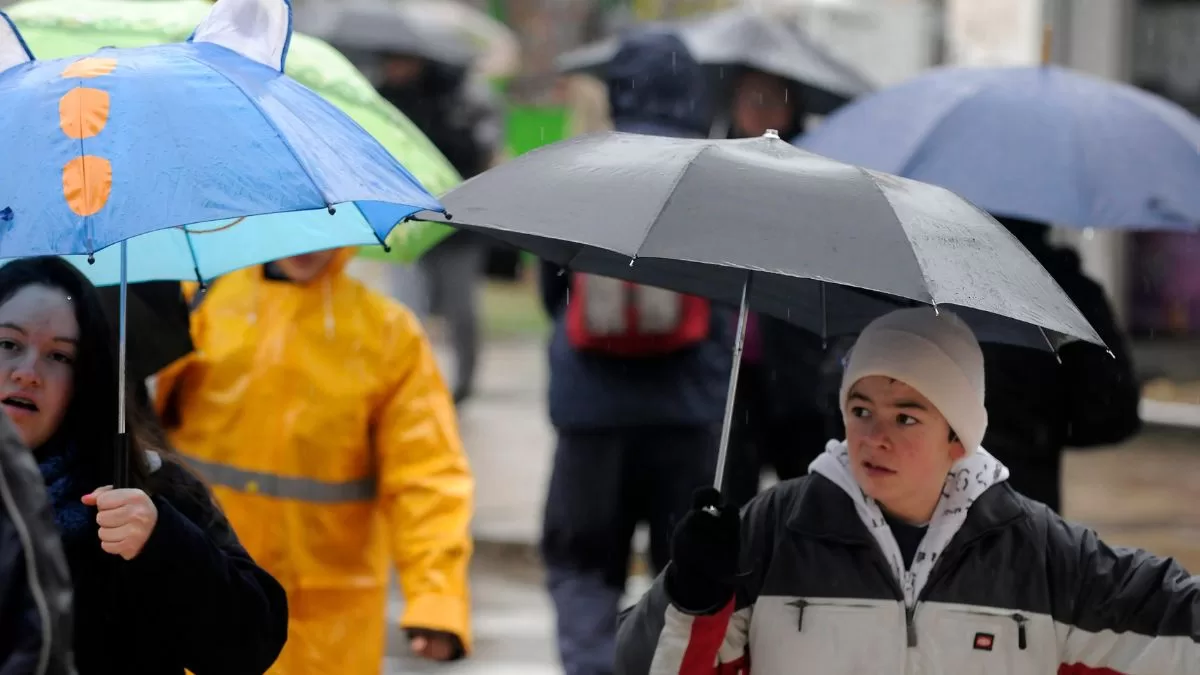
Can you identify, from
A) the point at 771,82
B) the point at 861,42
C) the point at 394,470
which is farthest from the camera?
the point at 861,42

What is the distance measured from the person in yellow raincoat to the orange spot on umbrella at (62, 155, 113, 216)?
4.86 feet

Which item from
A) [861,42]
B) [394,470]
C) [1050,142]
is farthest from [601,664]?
[861,42]

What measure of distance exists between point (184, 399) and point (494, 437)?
773 centimetres

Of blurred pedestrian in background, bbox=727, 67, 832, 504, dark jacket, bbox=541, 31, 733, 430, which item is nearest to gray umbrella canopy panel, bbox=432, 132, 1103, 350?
dark jacket, bbox=541, 31, 733, 430

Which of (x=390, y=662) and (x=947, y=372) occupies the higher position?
(x=947, y=372)

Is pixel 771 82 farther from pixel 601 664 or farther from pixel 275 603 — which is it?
pixel 275 603

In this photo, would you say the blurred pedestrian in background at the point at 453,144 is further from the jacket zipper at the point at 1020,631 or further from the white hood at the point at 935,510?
the jacket zipper at the point at 1020,631

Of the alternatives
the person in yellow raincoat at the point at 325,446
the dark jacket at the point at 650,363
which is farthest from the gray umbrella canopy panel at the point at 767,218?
the dark jacket at the point at 650,363

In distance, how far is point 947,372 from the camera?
369cm

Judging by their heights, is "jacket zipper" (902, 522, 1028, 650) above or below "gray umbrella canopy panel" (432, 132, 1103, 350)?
below

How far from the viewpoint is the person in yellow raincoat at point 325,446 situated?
15.3ft

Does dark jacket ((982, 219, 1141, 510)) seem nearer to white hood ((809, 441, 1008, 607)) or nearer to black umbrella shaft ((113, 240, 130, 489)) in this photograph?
white hood ((809, 441, 1008, 607))

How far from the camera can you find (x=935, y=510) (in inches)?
146

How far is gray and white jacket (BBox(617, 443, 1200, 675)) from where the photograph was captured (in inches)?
140
